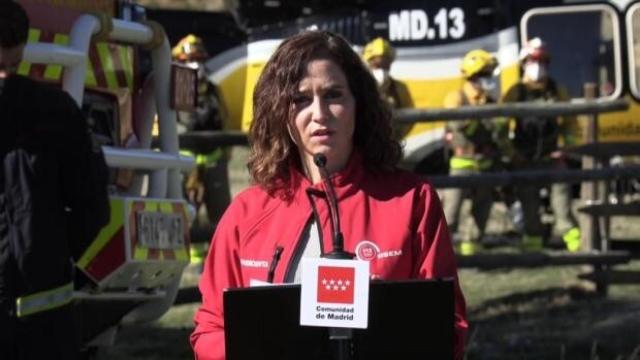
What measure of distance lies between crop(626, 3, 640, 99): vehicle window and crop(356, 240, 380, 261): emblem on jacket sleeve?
11.7m

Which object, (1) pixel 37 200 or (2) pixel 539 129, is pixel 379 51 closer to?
(2) pixel 539 129

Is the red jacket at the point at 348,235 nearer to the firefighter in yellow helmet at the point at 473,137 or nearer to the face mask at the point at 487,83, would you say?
the firefighter in yellow helmet at the point at 473,137

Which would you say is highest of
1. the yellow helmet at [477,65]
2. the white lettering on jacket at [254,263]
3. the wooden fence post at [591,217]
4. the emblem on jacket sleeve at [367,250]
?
the yellow helmet at [477,65]

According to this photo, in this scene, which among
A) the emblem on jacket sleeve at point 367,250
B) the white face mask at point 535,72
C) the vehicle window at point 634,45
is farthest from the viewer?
the vehicle window at point 634,45

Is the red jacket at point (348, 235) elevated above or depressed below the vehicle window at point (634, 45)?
below

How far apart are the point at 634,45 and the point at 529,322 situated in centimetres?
616

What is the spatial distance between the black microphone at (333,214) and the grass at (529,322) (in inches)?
141

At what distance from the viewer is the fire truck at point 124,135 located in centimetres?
598

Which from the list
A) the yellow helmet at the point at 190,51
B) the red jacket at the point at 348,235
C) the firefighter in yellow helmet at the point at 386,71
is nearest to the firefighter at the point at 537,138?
the firefighter in yellow helmet at the point at 386,71

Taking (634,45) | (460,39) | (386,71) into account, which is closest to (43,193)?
(386,71)

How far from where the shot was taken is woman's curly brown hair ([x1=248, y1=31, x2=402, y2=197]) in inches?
129

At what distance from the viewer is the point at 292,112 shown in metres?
3.28

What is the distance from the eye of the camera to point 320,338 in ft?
9.71

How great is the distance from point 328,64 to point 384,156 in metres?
0.24
